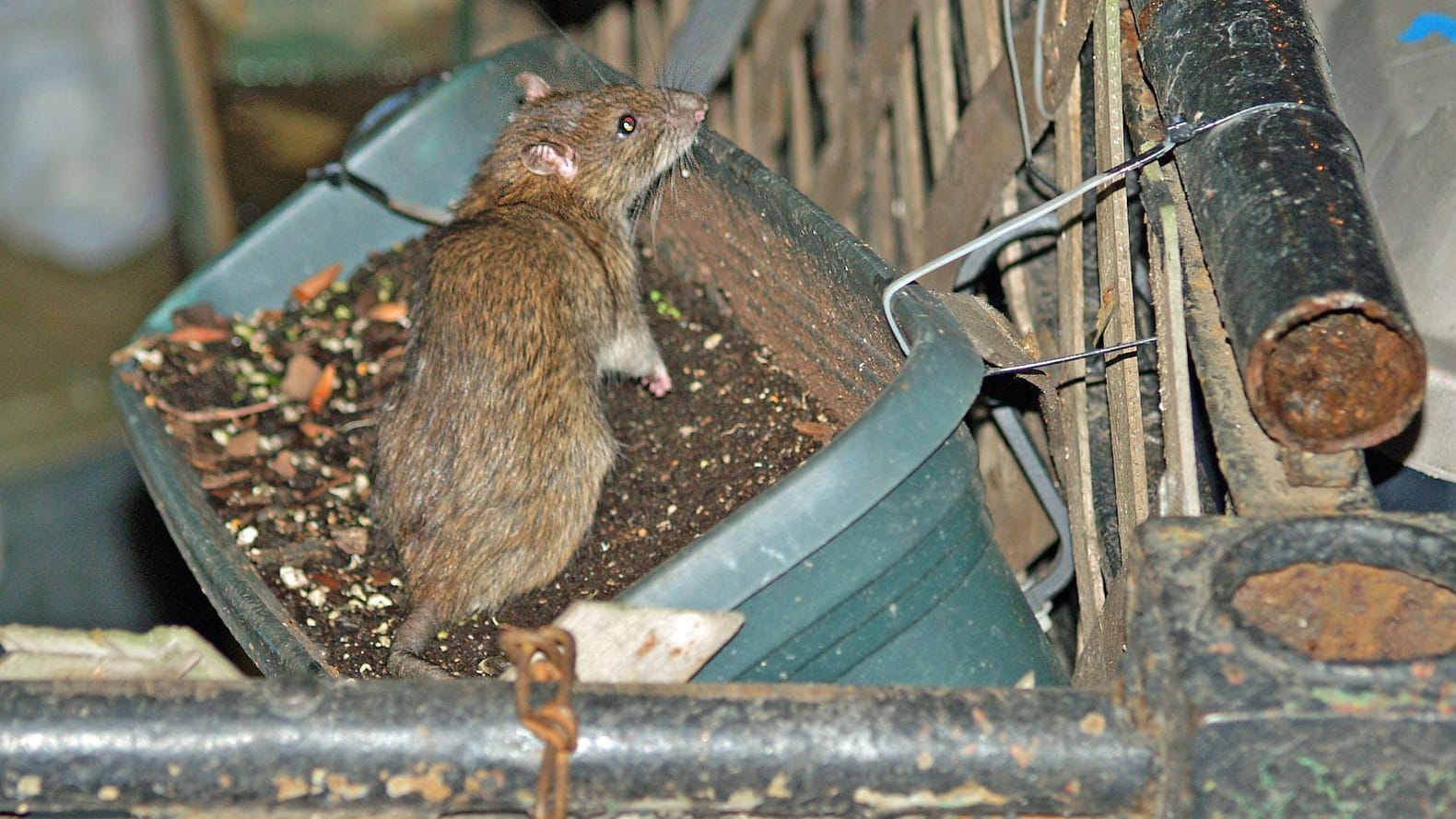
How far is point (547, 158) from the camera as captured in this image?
2.88 metres

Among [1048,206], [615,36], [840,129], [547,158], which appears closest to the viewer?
[1048,206]

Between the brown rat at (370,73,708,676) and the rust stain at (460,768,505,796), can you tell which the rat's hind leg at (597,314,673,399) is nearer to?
the brown rat at (370,73,708,676)

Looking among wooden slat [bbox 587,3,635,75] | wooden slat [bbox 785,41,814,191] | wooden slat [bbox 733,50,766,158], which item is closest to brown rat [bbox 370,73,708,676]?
wooden slat [bbox 785,41,814,191]

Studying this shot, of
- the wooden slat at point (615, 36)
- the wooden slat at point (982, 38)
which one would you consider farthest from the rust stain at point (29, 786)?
the wooden slat at point (615, 36)

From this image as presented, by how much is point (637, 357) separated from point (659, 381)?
68 mm

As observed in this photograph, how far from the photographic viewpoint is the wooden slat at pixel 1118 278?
196cm

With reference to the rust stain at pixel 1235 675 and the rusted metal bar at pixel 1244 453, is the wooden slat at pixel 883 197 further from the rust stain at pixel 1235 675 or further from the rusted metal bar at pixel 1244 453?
the rust stain at pixel 1235 675

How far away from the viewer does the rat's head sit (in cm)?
296

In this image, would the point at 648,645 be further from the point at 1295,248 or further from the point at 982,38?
the point at 982,38

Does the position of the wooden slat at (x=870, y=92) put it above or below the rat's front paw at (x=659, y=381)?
above

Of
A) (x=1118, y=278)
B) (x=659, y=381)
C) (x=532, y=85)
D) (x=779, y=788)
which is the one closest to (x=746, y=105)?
(x=532, y=85)

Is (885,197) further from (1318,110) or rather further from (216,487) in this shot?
(1318,110)

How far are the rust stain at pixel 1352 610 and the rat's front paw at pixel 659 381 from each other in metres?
1.49

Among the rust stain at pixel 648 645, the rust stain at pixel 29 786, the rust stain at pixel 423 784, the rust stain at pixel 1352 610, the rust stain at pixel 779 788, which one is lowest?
the rust stain at pixel 29 786
